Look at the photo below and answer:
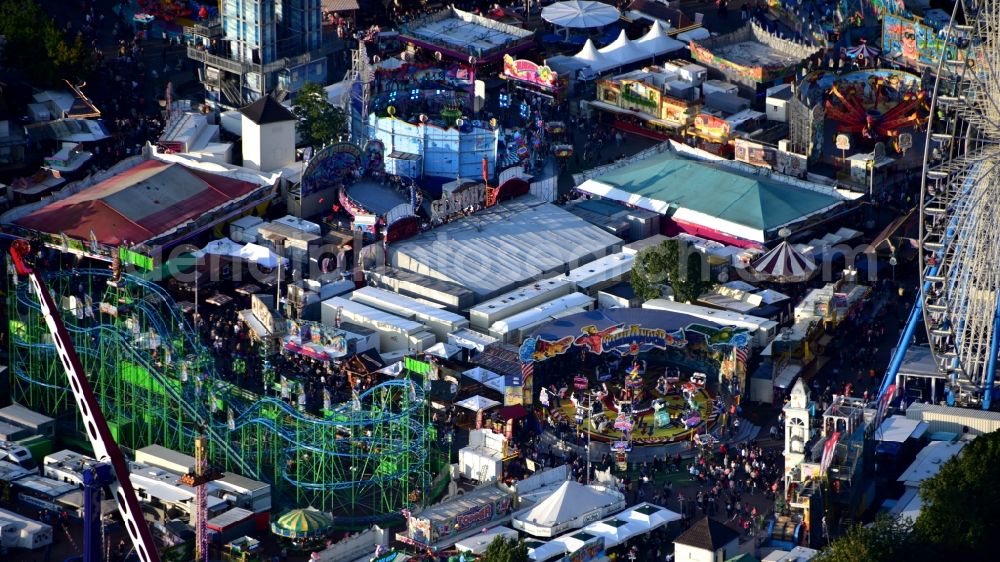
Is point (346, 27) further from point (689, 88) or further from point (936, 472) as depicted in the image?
point (936, 472)

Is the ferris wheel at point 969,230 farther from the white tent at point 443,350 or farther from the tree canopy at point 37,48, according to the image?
the tree canopy at point 37,48

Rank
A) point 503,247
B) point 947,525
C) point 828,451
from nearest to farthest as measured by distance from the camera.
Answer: point 947,525
point 828,451
point 503,247

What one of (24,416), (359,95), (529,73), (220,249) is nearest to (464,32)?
(529,73)

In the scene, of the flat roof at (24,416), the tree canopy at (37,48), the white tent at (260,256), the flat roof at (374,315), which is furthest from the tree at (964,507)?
the tree canopy at (37,48)

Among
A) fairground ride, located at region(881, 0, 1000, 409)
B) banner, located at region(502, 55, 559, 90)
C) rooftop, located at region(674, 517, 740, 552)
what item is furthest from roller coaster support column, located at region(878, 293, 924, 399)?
banner, located at region(502, 55, 559, 90)

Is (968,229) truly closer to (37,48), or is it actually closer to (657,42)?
(657,42)

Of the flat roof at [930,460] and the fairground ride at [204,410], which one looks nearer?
the flat roof at [930,460]

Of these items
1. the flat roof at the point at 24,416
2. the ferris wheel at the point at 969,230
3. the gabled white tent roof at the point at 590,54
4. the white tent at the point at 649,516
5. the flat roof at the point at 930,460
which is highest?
the ferris wheel at the point at 969,230

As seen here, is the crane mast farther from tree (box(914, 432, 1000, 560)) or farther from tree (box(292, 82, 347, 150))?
tree (box(292, 82, 347, 150))
